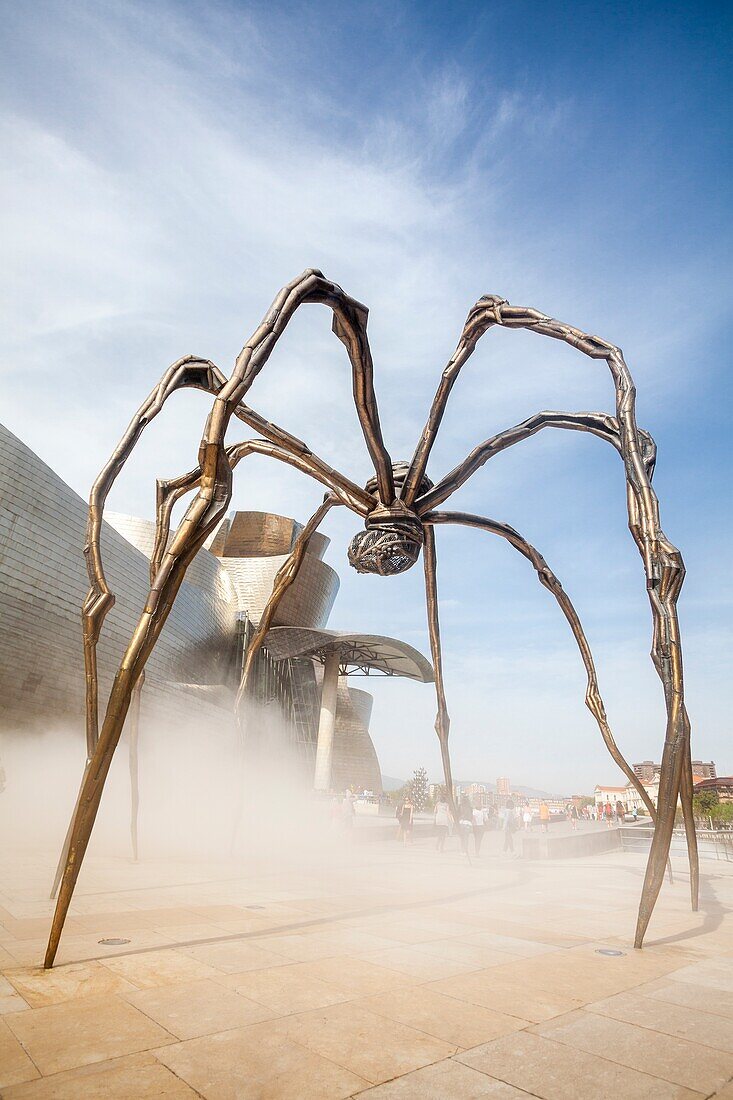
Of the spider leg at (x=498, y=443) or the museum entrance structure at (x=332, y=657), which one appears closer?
the spider leg at (x=498, y=443)

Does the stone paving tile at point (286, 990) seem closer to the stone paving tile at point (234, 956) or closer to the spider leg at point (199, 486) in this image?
the stone paving tile at point (234, 956)

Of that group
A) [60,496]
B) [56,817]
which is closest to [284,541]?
[60,496]

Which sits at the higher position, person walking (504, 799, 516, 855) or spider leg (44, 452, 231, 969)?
spider leg (44, 452, 231, 969)

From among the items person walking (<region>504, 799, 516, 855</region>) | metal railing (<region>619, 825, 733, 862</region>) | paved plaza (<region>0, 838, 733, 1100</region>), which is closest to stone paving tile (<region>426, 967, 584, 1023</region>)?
paved plaza (<region>0, 838, 733, 1100</region>)

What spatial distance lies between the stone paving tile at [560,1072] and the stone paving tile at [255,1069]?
1.78 feet

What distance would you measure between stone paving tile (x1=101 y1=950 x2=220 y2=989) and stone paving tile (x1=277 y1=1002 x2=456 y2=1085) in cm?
89

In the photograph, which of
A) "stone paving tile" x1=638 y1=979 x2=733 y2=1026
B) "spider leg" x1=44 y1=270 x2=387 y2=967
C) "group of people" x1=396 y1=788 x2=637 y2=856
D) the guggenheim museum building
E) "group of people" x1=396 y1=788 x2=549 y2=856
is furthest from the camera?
the guggenheim museum building

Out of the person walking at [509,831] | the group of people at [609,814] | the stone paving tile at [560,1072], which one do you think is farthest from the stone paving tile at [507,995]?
the group of people at [609,814]

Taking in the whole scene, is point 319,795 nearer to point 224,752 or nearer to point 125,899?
point 224,752

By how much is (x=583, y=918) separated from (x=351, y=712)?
44.7 m

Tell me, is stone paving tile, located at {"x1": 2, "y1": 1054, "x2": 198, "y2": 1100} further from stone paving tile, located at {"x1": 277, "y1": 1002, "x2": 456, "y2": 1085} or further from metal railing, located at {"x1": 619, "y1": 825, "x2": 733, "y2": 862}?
metal railing, located at {"x1": 619, "y1": 825, "x2": 733, "y2": 862}

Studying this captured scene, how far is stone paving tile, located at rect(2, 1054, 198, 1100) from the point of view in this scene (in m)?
2.05

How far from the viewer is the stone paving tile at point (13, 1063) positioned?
2164 mm

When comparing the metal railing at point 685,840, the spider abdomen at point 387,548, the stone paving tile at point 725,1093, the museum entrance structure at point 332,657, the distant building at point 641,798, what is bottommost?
the metal railing at point 685,840
